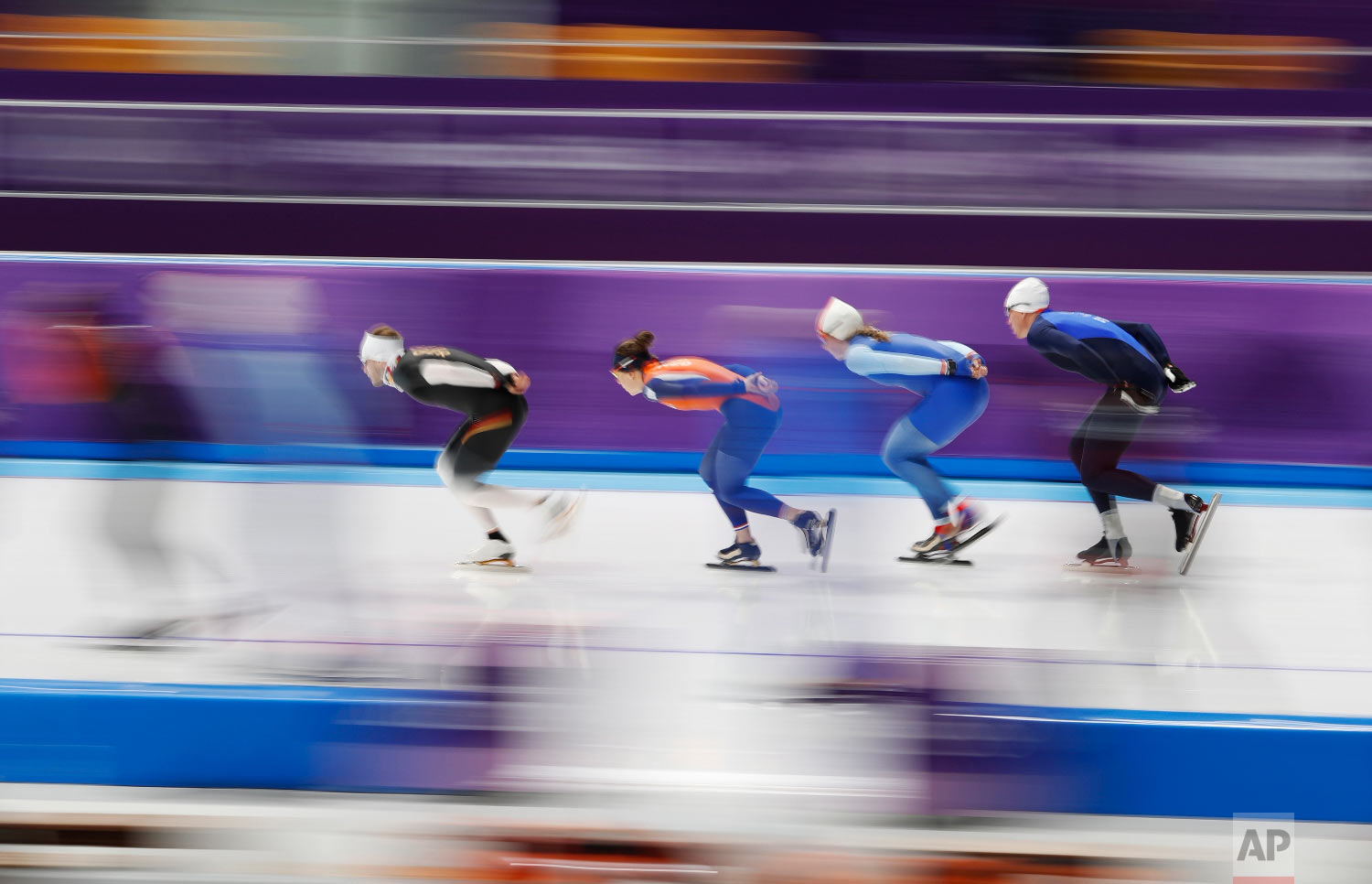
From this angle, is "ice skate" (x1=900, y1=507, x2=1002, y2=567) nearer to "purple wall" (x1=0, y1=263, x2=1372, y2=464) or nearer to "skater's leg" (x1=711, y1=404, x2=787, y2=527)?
"purple wall" (x1=0, y1=263, x2=1372, y2=464)

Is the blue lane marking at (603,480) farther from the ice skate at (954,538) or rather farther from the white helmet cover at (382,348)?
the white helmet cover at (382,348)

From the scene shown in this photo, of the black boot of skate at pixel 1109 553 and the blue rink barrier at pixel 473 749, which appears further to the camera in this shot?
the black boot of skate at pixel 1109 553

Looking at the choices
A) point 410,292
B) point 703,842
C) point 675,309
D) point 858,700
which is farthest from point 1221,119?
point 703,842

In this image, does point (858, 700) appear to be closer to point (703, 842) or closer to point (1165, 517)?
point (703, 842)

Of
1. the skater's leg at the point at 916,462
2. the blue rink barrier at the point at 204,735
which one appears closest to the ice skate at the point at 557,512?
the skater's leg at the point at 916,462

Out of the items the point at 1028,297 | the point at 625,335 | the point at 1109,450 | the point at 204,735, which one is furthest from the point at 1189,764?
the point at 625,335

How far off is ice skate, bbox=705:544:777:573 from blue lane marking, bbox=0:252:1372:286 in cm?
253

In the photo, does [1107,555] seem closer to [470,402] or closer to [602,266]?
[470,402]

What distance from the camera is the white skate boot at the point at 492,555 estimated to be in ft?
14.2

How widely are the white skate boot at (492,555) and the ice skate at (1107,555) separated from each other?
2.04 metres

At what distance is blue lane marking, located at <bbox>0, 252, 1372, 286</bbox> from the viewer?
251 inches

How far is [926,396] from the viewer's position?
434cm

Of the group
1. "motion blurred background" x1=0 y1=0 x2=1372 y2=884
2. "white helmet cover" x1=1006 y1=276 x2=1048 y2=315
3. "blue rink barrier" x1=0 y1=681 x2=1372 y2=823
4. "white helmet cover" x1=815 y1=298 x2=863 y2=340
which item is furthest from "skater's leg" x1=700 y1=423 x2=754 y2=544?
"blue rink barrier" x1=0 y1=681 x2=1372 y2=823

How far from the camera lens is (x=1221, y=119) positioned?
6.18 metres
